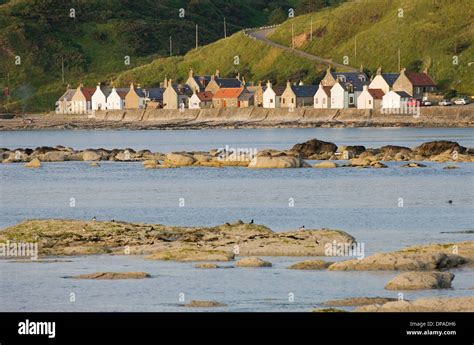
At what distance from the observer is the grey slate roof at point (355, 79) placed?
589 ft

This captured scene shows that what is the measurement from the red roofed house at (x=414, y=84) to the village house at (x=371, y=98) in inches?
110

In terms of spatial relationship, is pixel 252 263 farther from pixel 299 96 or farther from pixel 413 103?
pixel 299 96

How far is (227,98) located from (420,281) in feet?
531

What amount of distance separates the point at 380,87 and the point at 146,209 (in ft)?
380

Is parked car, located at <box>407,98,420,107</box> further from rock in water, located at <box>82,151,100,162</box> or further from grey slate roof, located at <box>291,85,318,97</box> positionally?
rock in water, located at <box>82,151,100,162</box>

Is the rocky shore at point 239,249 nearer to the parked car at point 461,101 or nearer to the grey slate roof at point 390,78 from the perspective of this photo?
the parked car at point 461,101

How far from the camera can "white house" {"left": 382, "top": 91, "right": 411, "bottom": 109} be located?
17250 cm

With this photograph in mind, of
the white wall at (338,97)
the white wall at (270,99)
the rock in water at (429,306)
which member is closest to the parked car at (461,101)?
the white wall at (338,97)

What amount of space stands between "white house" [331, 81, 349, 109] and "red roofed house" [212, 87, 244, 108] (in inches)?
795

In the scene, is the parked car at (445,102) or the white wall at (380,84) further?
the white wall at (380,84)

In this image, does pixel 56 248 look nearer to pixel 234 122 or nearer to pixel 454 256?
pixel 454 256

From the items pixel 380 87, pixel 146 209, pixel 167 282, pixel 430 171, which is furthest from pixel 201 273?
pixel 380 87

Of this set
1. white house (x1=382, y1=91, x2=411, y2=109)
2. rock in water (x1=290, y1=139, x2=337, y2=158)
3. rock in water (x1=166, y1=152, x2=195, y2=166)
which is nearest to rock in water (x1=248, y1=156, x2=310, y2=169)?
rock in water (x1=166, y1=152, x2=195, y2=166)

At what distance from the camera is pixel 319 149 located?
102375 mm
